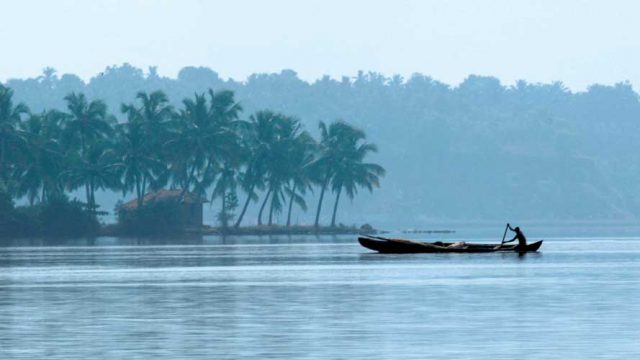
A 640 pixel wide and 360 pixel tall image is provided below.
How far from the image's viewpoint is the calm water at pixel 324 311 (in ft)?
120

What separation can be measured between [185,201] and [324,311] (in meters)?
126

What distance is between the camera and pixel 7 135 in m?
159

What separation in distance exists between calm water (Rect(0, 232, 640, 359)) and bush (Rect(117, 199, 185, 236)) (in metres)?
83.6

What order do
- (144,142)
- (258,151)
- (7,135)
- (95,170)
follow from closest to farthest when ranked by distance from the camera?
(7,135), (95,170), (144,142), (258,151)

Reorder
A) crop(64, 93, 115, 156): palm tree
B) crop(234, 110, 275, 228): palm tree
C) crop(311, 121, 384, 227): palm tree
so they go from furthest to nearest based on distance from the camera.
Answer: crop(311, 121, 384, 227): palm tree → crop(234, 110, 275, 228): palm tree → crop(64, 93, 115, 156): palm tree

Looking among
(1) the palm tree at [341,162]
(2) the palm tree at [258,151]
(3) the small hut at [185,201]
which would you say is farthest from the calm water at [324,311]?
(1) the palm tree at [341,162]

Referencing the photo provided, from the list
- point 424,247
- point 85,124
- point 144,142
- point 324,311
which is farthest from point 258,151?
point 324,311

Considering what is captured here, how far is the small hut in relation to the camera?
172 metres

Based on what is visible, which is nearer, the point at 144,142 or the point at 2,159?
the point at 2,159

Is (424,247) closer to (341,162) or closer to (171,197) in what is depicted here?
(171,197)

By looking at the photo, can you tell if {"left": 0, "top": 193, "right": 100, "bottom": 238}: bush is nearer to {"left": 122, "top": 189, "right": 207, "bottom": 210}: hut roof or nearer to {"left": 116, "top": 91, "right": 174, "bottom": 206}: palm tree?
{"left": 116, "top": 91, "right": 174, "bottom": 206}: palm tree

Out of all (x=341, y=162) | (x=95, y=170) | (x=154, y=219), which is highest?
(x=341, y=162)

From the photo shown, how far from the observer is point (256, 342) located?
38.1m

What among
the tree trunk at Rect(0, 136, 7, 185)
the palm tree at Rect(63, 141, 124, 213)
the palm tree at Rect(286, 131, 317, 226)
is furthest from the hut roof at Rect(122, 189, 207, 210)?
the tree trunk at Rect(0, 136, 7, 185)
